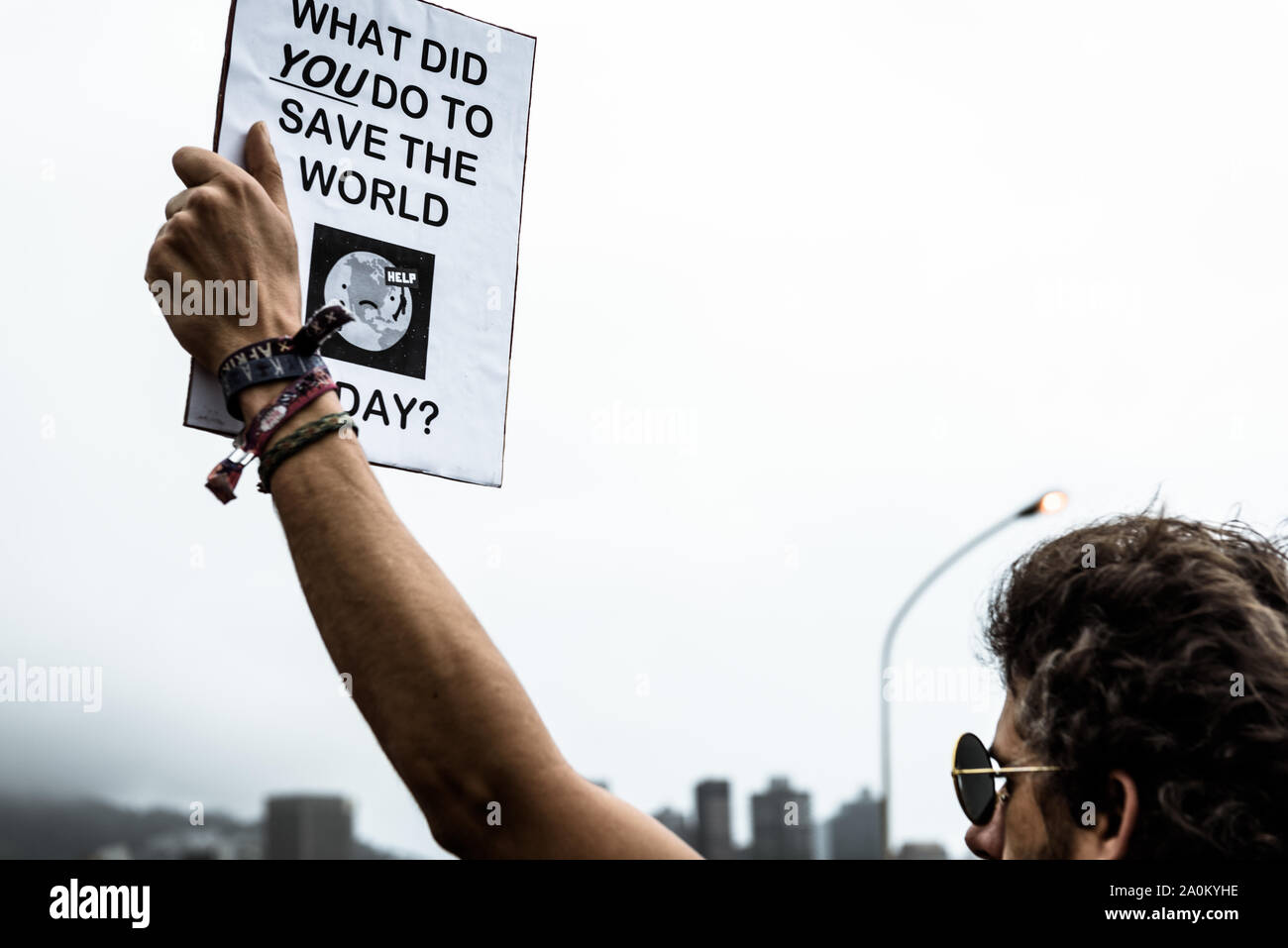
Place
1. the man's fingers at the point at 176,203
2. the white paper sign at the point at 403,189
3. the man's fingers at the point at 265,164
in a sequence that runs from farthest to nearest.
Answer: the white paper sign at the point at 403,189, the man's fingers at the point at 265,164, the man's fingers at the point at 176,203

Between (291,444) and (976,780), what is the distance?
1.26 m

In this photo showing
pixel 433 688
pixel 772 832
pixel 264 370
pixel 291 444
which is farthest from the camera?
pixel 772 832

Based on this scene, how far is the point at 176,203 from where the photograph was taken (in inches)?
79.3

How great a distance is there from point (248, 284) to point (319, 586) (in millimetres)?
598

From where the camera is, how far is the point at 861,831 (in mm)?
66250

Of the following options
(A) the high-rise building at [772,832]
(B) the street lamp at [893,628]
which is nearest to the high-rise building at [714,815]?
(A) the high-rise building at [772,832]

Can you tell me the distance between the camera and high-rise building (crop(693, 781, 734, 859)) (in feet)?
218

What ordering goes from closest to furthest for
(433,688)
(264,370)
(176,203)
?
(433,688)
(264,370)
(176,203)

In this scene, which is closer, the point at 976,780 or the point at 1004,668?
the point at 976,780

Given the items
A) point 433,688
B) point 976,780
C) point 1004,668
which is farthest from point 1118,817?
point 433,688

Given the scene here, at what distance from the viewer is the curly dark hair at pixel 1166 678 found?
5.70 ft

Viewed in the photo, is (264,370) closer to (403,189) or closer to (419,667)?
(419,667)

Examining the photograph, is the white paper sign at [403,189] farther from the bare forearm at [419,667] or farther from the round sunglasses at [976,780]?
the round sunglasses at [976,780]
